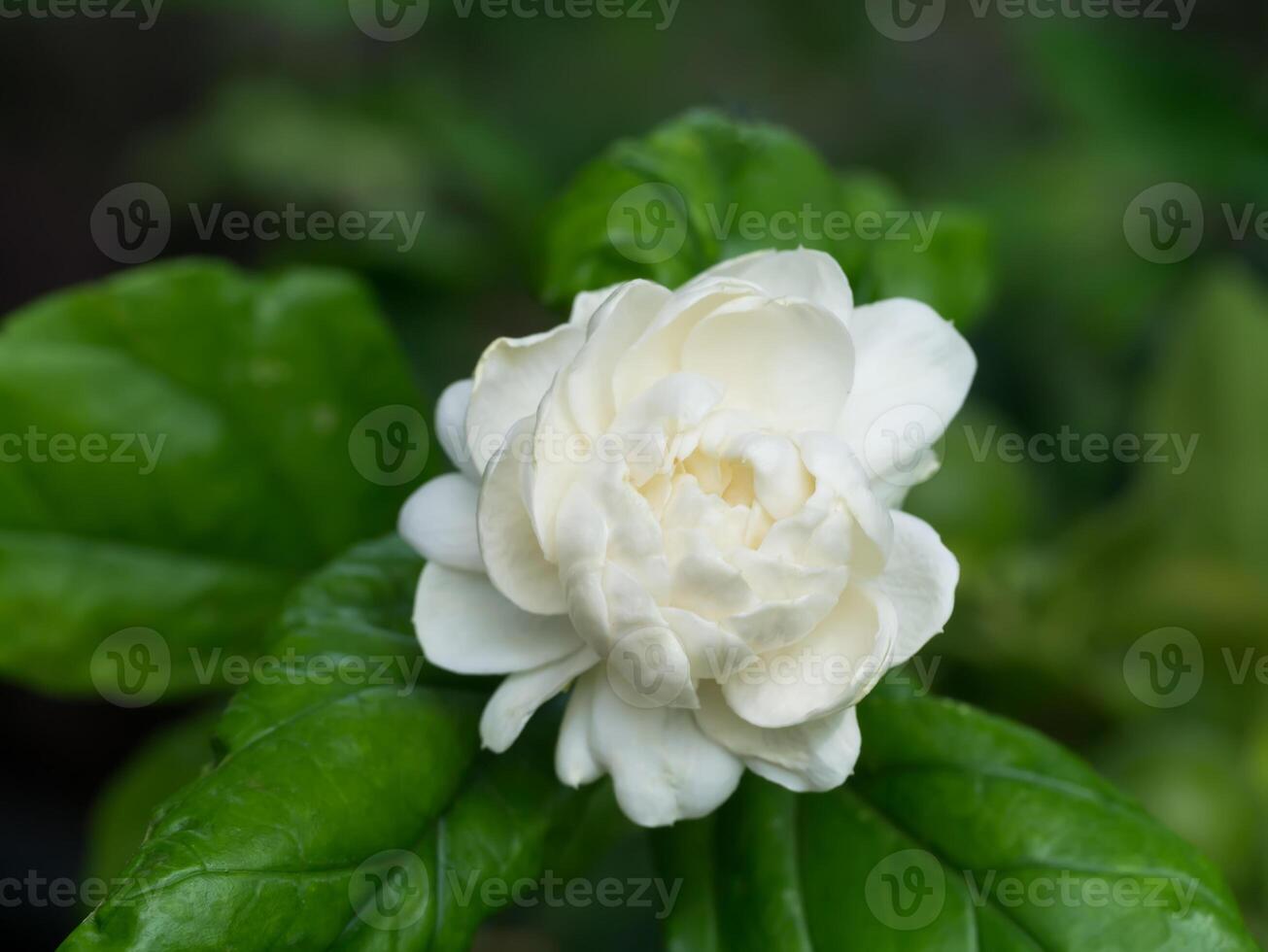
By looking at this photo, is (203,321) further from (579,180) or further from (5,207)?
(5,207)

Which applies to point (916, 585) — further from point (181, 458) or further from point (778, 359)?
point (181, 458)

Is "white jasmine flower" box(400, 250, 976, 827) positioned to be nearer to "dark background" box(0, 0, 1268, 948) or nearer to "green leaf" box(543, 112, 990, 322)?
"green leaf" box(543, 112, 990, 322)

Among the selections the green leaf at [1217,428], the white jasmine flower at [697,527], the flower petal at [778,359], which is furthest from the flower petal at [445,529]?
the green leaf at [1217,428]

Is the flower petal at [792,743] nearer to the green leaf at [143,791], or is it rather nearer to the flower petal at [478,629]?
the flower petal at [478,629]

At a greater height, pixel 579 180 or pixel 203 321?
pixel 579 180

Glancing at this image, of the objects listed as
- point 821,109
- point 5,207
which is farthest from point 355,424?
point 821,109
